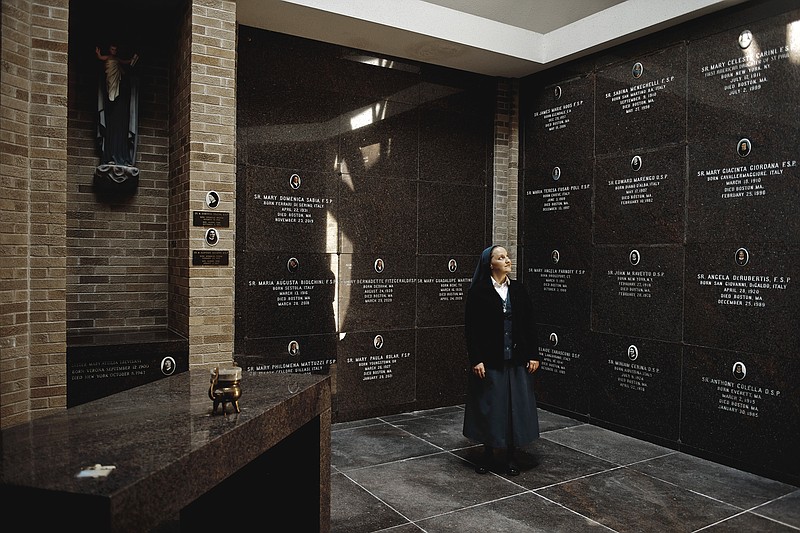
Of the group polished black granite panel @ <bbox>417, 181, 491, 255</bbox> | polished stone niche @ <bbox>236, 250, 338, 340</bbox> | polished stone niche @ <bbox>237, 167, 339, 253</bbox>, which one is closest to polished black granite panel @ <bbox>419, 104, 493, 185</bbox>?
polished black granite panel @ <bbox>417, 181, 491, 255</bbox>

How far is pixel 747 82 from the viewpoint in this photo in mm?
5039

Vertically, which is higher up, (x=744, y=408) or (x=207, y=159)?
(x=207, y=159)

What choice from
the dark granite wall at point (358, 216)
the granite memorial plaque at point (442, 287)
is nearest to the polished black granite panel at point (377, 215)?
the dark granite wall at point (358, 216)

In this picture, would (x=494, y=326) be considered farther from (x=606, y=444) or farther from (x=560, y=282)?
(x=560, y=282)

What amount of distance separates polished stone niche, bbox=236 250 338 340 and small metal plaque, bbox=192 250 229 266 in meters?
0.56

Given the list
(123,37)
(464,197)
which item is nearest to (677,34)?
(464,197)

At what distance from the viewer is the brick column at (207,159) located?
201 inches

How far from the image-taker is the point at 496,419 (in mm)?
4914

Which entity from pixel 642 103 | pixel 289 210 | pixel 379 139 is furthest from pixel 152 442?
pixel 642 103

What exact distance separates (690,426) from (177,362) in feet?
14.3

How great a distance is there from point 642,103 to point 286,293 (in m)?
3.80

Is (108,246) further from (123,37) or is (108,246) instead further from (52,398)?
(123,37)

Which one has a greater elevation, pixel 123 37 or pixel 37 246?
pixel 123 37

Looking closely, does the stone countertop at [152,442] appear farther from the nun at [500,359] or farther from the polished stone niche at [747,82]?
the polished stone niche at [747,82]
